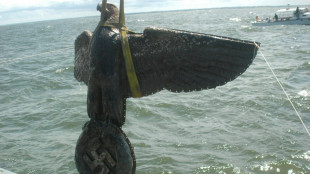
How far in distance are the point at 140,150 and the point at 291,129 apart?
15.0 ft

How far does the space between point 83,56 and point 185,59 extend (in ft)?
4.18

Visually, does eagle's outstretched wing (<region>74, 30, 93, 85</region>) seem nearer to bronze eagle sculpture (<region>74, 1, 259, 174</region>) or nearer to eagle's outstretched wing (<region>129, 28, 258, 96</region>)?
bronze eagle sculpture (<region>74, 1, 259, 174</region>)

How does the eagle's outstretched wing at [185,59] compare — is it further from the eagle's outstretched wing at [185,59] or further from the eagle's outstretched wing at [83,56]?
the eagle's outstretched wing at [83,56]

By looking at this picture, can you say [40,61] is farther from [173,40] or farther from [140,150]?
[173,40]

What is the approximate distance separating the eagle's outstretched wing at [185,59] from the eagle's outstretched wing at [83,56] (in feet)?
2.45

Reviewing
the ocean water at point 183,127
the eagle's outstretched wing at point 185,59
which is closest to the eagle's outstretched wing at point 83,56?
the eagle's outstretched wing at point 185,59

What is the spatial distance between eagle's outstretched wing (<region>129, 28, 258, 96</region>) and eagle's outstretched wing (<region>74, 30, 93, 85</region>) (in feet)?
2.45

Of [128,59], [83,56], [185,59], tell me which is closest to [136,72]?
[128,59]

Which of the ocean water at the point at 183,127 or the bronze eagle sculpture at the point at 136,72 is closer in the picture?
the bronze eagle sculpture at the point at 136,72

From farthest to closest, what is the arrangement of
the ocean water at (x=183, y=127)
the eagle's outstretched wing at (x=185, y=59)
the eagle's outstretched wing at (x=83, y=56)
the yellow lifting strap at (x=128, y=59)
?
the ocean water at (x=183, y=127) < the eagle's outstretched wing at (x=83, y=56) < the yellow lifting strap at (x=128, y=59) < the eagle's outstretched wing at (x=185, y=59)

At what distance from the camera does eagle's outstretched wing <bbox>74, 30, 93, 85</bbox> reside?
3349mm

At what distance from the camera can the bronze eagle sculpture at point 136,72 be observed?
2.50 m

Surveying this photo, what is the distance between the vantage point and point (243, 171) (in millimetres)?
7945

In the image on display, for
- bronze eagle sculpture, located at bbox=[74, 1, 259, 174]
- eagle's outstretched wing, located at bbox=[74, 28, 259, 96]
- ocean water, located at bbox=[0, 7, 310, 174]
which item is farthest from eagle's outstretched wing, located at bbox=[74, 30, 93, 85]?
ocean water, located at bbox=[0, 7, 310, 174]
